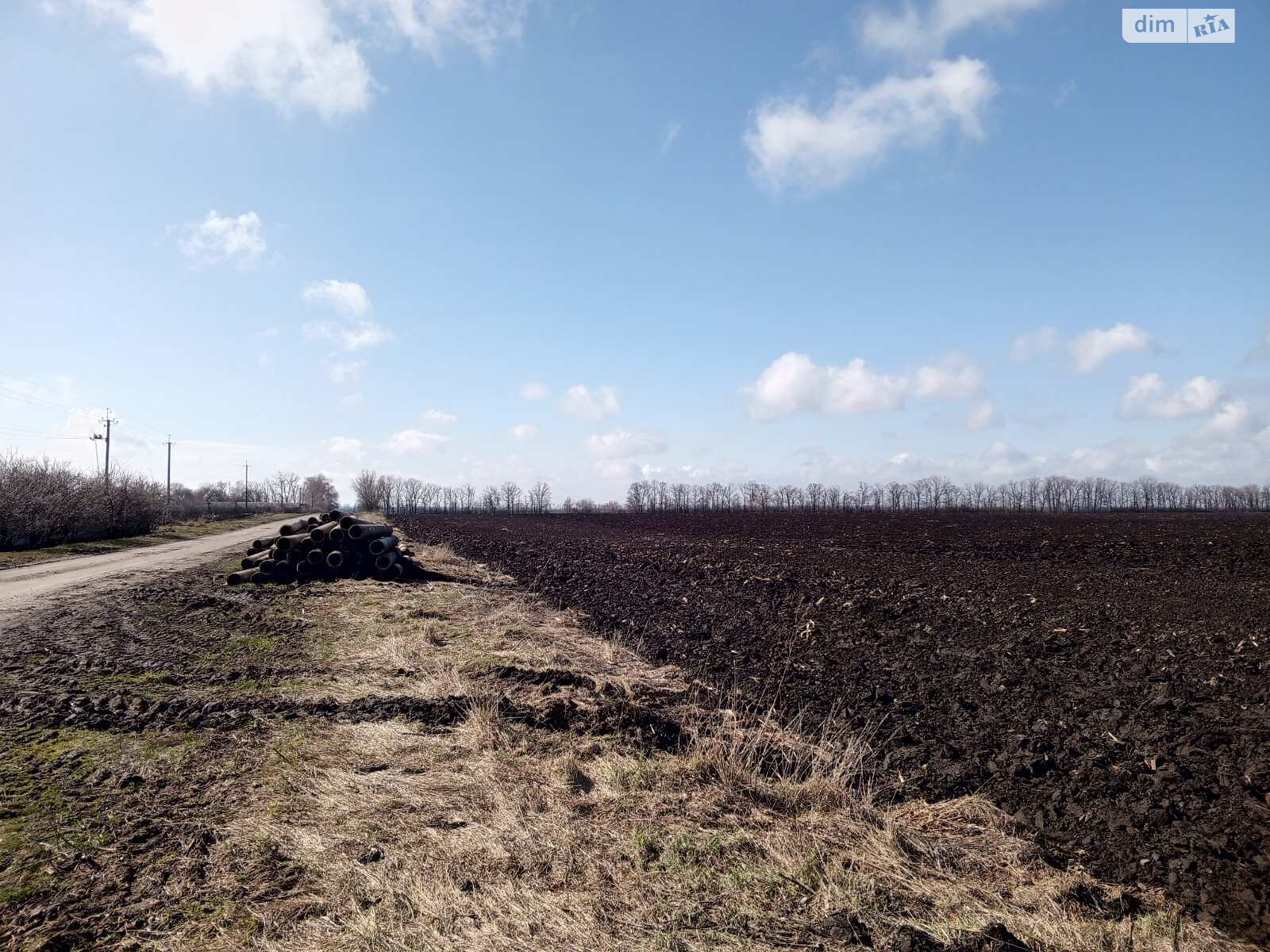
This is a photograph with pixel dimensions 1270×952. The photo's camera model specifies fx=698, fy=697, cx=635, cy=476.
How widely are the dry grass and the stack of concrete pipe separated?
1168cm

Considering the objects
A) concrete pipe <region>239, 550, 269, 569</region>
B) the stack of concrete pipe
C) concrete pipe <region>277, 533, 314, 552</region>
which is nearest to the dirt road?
concrete pipe <region>239, 550, 269, 569</region>

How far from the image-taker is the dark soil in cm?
467

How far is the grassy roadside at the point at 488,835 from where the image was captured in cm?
359

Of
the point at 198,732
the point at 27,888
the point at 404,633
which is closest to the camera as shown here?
the point at 27,888

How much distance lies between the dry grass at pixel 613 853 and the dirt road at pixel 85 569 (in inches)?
444

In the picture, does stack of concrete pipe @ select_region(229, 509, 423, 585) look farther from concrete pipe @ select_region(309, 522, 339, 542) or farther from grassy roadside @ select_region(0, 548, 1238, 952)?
grassy roadside @ select_region(0, 548, 1238, 952)

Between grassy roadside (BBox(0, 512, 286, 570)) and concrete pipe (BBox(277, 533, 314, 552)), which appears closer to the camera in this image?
concrete pipe (BBox(277, 533, 314, 552))

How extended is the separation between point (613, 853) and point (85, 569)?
22514 mm

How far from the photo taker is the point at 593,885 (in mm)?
3994

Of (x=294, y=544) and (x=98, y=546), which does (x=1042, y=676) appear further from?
(x=98, y=546)

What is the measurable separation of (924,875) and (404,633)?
878 cm

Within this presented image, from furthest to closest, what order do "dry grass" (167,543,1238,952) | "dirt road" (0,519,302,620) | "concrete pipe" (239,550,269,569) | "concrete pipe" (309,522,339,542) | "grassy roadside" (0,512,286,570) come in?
1. "grassy roadside" (0,512,286,570)
2. "concrete pipe" (239,550,269,569)
3. "concrete pipe" (309,522,339,542)
4. "dirt road" (0,519,302,620)
5. "dry grass" (167,543,1238,952)

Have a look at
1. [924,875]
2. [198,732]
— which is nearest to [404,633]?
[198,732]

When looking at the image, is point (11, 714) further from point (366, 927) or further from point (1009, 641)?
point (1009, 641)
